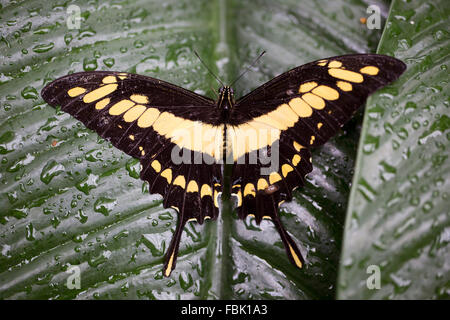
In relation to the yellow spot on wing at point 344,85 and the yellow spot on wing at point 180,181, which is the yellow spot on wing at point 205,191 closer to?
the yellow spot on wing at point 180,181

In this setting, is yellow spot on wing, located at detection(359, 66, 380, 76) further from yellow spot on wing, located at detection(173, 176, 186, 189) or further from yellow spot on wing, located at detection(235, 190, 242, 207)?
yellow spot on wing, located at detection(173, 176, 186, 189)

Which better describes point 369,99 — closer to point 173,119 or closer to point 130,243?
point 173,119

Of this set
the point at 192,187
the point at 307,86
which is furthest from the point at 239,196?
the point at 307,86

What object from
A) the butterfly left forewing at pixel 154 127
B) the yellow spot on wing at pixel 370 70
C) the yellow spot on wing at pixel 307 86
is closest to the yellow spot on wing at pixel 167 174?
the butterfly left forewing at pixel 154 127

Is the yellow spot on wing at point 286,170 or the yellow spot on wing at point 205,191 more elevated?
the yellow spot on wing at point 286,170

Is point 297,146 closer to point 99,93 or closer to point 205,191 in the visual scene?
point 205,191

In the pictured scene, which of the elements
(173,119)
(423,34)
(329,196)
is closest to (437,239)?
(329,196)

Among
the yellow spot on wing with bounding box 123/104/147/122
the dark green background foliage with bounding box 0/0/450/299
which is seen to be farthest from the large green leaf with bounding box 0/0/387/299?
the yellow spot on wing with bounding box 123/104/147/122
